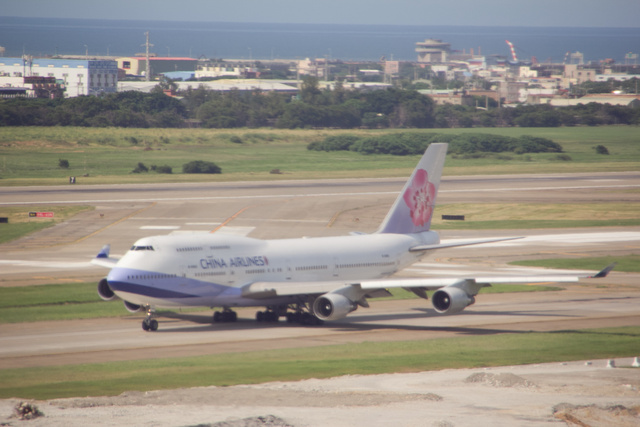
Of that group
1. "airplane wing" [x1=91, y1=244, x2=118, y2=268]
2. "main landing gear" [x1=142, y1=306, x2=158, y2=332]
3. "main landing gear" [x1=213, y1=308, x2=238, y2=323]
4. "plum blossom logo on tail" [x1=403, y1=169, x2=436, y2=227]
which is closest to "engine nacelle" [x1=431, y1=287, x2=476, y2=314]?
"plum blossom logo on tail" [x1=403, y1=169, x2=436, y2=227]

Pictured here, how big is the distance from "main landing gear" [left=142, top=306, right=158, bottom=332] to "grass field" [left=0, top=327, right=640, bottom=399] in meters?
7.56

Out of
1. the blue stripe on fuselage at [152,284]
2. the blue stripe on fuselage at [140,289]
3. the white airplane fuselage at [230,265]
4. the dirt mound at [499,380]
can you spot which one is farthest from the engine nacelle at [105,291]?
the dirt mound at [499,380]

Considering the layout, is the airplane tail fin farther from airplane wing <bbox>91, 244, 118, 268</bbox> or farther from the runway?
airplane wing <bbox>91, 244, 118, 268</bbox>

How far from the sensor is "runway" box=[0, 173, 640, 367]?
44.4m

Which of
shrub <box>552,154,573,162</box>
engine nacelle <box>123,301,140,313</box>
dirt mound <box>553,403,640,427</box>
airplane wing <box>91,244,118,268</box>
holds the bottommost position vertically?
engine nacelle <box>123,301,140,313</box>

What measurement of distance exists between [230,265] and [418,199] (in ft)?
50.3

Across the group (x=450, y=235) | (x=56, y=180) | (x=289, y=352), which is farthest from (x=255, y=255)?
(x=56, y=180)

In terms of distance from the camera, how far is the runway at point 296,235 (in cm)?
4441

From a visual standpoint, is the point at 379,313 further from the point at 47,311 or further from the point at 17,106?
the point at 17,106

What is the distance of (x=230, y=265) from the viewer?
155ft

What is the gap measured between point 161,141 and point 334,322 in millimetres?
136331

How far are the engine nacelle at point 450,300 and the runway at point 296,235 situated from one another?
1581 millimetres

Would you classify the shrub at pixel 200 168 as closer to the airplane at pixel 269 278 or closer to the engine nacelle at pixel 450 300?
the airplane at pixel 269 278

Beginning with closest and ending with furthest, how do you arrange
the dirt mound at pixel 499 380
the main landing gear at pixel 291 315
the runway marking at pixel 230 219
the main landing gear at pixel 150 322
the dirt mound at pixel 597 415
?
the dirt mound at pixel 597 415 < the dirt mound at pixel 499 380 < the main landing gear at pixel 150 322 < the main landing gear at pixel 291 315 < the runway marking at pixel 230 219
